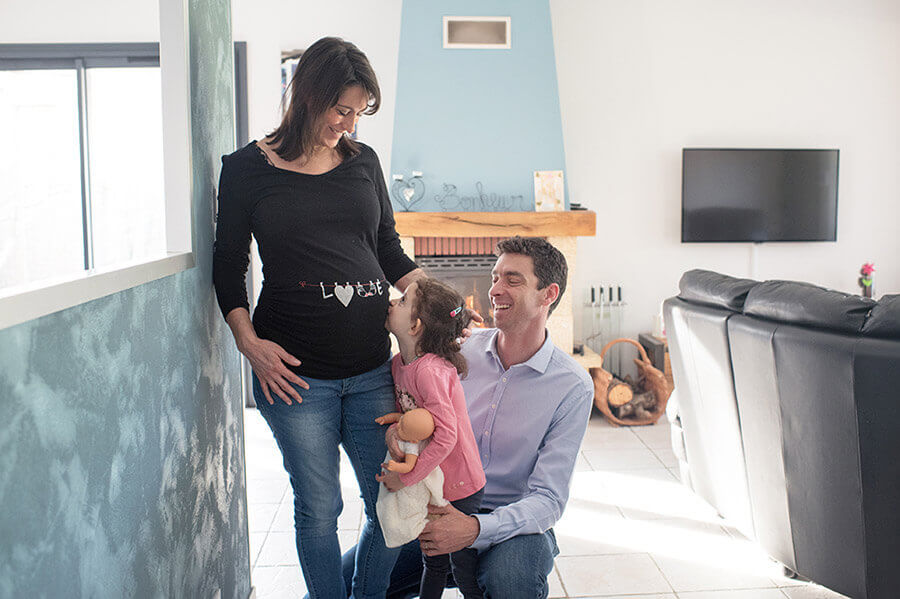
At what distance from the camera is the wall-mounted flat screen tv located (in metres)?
5.08

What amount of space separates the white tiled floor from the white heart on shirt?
47.5 inches

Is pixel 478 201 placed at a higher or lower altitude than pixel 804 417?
higher

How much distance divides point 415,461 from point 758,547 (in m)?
1.71

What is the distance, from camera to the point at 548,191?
4.69m

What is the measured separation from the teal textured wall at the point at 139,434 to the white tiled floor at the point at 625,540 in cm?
74

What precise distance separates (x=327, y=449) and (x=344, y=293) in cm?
34

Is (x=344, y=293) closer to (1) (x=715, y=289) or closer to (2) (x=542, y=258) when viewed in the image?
(2) (x=542, y=258)

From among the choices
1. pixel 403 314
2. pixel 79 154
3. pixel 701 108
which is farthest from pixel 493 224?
pixel 403 314

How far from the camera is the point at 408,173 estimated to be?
467 cm

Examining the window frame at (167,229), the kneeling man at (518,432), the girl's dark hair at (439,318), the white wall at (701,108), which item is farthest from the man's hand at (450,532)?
the white wall at (701,108)

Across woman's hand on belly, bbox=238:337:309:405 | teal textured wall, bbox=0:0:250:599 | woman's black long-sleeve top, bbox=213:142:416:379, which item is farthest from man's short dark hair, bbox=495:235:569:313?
teal textured wall, bbox=0:0:250:599

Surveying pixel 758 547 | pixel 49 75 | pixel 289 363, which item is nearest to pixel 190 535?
pixel 289 363

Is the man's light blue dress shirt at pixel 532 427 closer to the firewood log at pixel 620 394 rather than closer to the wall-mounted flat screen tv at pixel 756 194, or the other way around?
the firewood log at pixel 620 394

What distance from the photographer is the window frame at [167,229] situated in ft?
3.18
